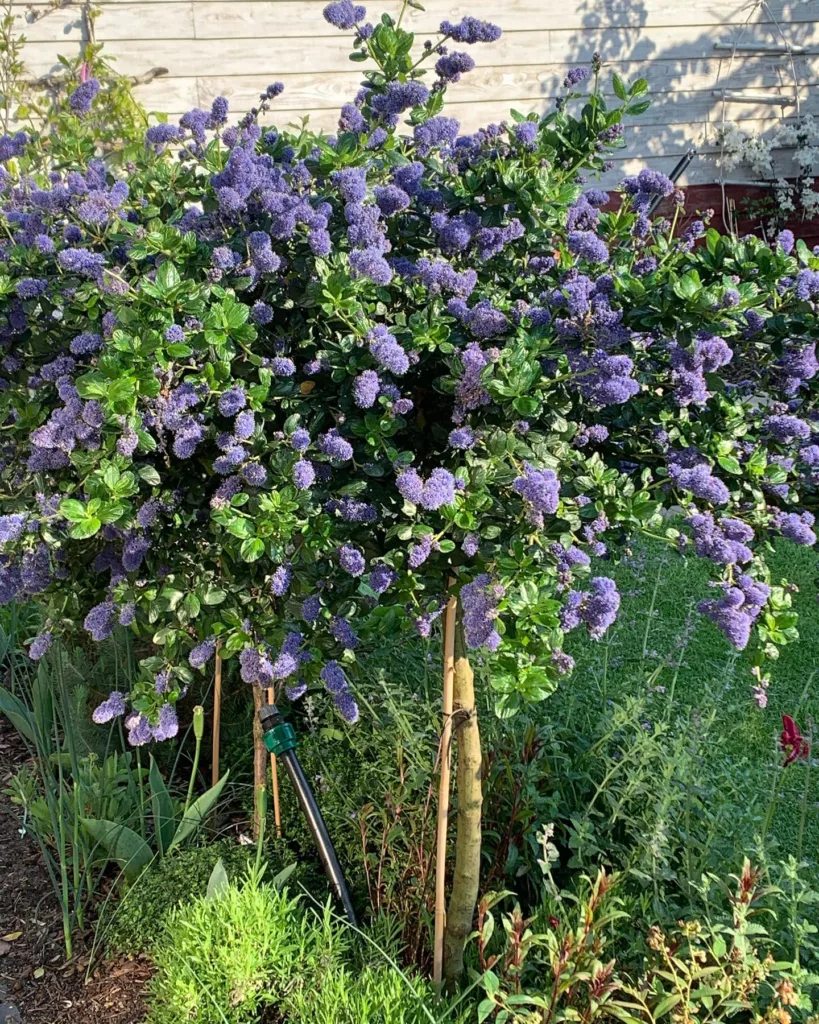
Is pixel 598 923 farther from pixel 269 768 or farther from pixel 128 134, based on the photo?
pixel 128 134

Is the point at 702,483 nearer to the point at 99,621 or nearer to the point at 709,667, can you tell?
the point at 99,621

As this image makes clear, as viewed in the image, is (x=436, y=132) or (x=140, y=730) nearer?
(x=436, y=132)

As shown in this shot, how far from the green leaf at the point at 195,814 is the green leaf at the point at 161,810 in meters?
0.04

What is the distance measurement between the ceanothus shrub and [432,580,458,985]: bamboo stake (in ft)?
0.63

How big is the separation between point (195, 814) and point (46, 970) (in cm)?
49

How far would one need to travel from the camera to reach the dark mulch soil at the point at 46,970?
84.8 inches

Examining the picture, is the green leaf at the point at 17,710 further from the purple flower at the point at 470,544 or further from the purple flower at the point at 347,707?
the purple flower at the point at 470,544

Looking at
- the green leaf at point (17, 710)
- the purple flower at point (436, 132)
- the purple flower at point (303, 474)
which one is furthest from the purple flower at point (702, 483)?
the green leaf at point (17, 710)

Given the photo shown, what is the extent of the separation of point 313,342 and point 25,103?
13.6 ft

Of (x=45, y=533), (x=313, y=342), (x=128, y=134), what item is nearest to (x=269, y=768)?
(x=45, y=533)

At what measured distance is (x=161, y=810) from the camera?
2.42m

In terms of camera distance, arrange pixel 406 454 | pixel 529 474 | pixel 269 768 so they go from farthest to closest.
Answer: pixel 269 768 → pixel 406 454 → pixel 529 474

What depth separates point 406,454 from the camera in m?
1.48

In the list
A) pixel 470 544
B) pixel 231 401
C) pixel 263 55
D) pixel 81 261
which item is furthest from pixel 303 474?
pixel 263 55
